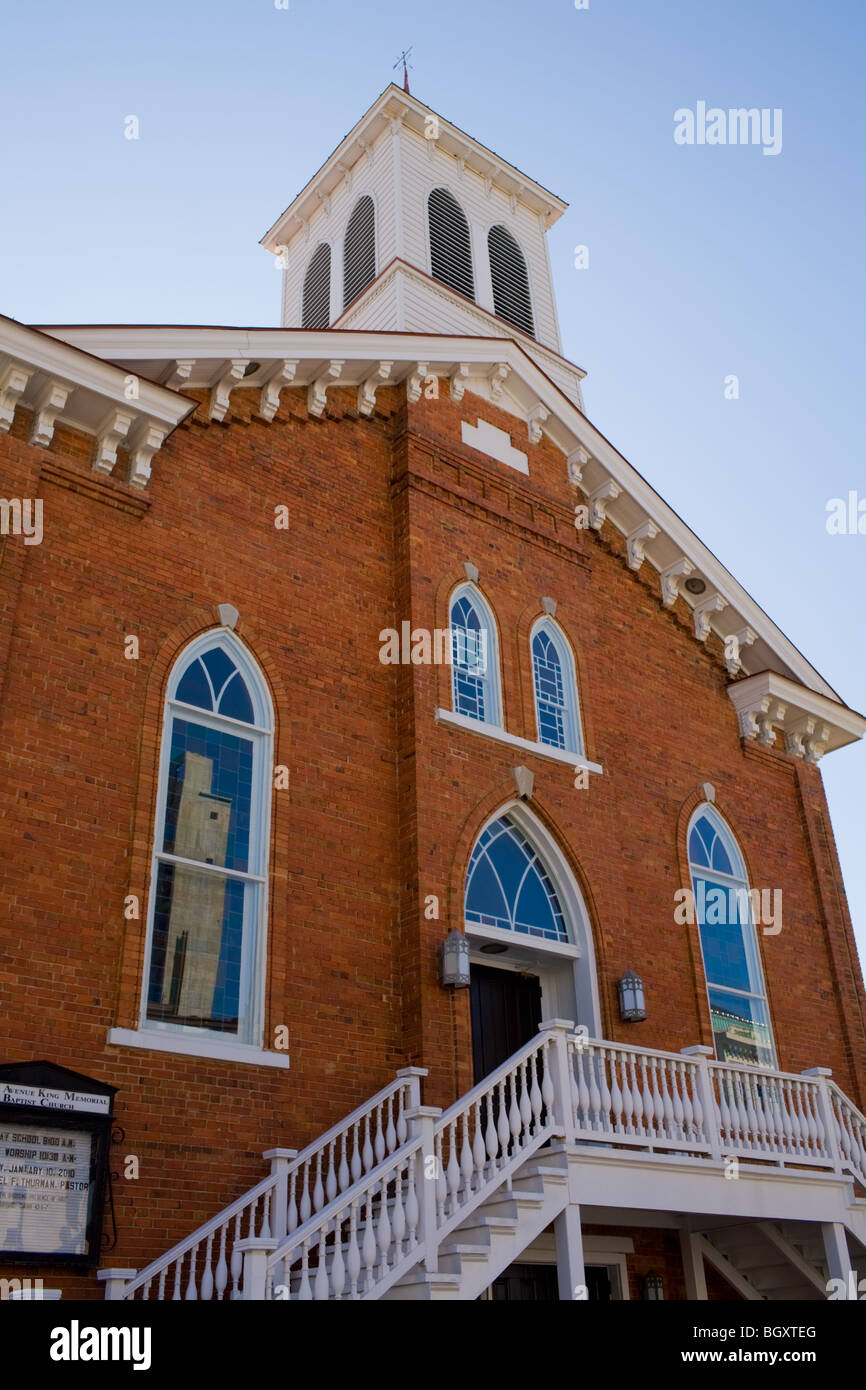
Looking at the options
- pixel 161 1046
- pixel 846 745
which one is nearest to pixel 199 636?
pixel 161 1046

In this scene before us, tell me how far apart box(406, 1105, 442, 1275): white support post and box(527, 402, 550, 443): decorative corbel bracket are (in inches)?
367

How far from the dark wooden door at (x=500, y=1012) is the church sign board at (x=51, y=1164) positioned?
4.61 meters

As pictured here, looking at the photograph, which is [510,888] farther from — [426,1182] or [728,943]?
[426,1182]

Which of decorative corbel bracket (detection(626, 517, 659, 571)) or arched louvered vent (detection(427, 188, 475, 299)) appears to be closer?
decorative corbel bracket (detection(626, 517, 659, 571))

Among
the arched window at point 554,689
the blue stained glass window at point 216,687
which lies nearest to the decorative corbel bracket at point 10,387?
the blue stained glass window at point 216,687

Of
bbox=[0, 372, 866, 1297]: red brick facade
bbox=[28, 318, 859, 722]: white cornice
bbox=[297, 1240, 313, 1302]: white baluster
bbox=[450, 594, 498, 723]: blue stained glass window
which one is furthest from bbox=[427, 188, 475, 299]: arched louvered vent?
bbox=[297, 1240, 313, 1302]: white baluster

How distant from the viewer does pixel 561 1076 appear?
10258 mm

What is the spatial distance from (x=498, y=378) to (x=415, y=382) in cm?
136

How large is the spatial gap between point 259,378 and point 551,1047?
728 centimetres

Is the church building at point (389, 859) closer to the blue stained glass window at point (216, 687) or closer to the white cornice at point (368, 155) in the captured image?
the blue stained glass window at point (216, 687)

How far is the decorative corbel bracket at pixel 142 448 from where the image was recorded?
11.5 meters

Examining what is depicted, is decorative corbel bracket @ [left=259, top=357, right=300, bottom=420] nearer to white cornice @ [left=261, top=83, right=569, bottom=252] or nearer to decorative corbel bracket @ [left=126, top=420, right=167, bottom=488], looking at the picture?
decorative corbel bracket @ [left=126, top=420, right=167, bottom=488]

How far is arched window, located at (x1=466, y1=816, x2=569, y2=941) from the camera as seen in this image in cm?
1290

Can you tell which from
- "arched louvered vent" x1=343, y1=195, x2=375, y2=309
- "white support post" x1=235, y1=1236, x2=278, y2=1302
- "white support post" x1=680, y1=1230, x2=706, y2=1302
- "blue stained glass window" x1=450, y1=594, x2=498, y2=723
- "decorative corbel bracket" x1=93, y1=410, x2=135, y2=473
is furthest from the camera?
"arched louvered vent" x1=343, y1=195, x2=375, y2=309
